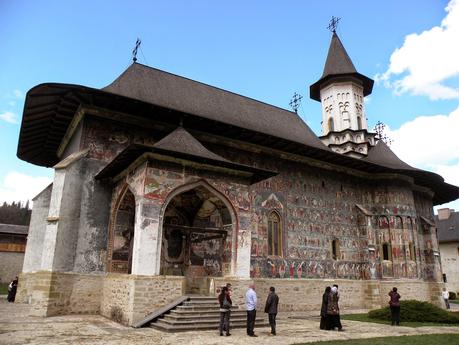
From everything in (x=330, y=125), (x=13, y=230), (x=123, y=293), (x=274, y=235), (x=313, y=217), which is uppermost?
(x=330, y=125)

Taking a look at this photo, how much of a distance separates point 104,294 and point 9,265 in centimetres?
2200

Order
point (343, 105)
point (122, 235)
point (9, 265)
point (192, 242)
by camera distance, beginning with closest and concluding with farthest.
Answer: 1. point (122, 235)
2. point (192, 242)
3. point (343, 105)
4. point (9, 265)

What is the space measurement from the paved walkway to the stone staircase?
1.12 feet

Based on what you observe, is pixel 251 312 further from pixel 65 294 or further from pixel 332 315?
pixel 65 294

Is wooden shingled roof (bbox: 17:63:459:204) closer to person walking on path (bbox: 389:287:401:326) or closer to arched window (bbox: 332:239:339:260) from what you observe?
arched window (bbox: 332:239:339:260)

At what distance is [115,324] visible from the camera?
9.09 m

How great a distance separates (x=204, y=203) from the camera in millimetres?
12359

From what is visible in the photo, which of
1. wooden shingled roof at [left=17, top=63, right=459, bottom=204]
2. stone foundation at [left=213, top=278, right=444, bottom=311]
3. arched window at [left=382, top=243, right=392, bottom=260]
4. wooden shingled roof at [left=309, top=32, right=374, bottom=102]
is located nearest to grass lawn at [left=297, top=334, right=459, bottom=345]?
stone foundation at [left=213, top=278, right=444, bottom=311]

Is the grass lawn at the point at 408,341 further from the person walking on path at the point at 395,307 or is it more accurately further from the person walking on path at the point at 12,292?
the person walking on path at the point at 12,292

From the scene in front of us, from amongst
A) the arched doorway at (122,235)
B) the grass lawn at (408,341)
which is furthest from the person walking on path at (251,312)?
the arched doorway at (122,235)

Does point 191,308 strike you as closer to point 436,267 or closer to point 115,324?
point 115,324

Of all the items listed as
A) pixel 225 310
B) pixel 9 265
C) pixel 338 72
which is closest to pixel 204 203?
pixel 225 310

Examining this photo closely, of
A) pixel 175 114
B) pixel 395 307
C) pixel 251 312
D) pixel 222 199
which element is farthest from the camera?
pixel 175 114

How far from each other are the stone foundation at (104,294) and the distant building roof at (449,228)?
30644 millimetres
